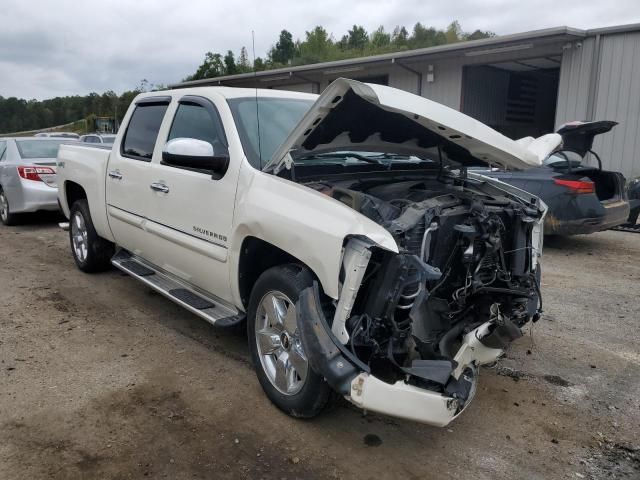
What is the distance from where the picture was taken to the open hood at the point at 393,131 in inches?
117

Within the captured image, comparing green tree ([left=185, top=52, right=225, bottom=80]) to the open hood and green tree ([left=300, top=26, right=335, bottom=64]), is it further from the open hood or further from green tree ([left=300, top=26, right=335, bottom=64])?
the open hood

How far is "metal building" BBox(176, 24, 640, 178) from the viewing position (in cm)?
1298

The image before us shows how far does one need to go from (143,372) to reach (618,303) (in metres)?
4.56

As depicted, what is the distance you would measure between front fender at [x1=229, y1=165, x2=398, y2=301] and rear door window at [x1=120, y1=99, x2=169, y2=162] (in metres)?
1.60

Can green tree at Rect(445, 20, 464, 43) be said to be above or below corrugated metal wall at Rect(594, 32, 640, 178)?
above

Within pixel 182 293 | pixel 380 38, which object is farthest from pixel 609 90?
pixel 380 38

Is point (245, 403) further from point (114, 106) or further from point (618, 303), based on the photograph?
point (114, 106)

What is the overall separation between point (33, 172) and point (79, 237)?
352 cm

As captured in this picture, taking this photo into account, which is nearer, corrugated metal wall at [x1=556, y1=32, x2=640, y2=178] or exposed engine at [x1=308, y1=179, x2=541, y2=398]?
exposed engine at [x1=308, y1=179, x2=541, y2=398]

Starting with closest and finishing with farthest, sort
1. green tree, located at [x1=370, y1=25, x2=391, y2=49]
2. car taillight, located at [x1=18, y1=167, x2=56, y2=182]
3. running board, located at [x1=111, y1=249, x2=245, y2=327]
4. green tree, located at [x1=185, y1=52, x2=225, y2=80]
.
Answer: running board, located at [x1=111, y1=249, x2=245, y2=327] → car taillight, located at [x1=18, y1=167, x2=56, y2=182] → green tree, located at [x1=185, y1=52, x2=225, y2=80] → green tree, located at [x1=370, y1=25, x2=391, y2=49]

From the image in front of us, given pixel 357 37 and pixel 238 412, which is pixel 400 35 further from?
pixel 238 412

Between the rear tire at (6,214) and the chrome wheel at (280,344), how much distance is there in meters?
7.94

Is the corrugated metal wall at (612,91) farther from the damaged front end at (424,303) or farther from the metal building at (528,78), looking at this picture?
the damaged front end at (424,303)

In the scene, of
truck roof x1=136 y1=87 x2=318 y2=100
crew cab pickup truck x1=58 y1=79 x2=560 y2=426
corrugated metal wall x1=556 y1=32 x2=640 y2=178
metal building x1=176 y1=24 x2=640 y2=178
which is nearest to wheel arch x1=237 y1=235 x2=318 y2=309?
crew cab pickup truck x1=58 y1=79 x2=560 y2=426
